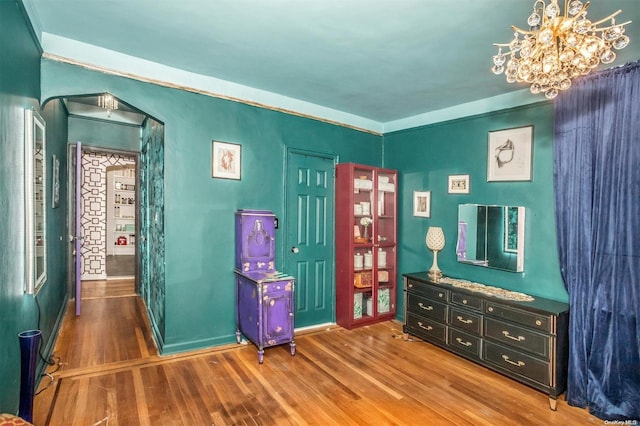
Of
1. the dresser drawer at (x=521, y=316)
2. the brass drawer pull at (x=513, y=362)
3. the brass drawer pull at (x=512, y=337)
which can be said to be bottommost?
the brass drawer pull at (x=513, y=362)

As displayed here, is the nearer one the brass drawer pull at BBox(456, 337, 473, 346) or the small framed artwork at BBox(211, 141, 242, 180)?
the brass drawer pull at BBox(456, 337, 473, 346)

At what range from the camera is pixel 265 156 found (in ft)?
12.6

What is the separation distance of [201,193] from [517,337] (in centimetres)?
326

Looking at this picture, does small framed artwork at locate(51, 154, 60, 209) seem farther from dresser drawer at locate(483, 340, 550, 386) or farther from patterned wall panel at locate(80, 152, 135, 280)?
dresser drawer at locate(483, 340, 550, 386)

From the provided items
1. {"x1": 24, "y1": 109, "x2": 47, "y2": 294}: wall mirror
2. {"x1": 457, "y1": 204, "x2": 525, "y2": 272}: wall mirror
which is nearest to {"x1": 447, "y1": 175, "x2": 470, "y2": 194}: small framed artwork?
{"x1": 457, "y1": 204, "x2": 525, "y2": 272}: wall mirror

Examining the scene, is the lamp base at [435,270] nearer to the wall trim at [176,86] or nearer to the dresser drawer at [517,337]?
the dresser drawer at [517,337]

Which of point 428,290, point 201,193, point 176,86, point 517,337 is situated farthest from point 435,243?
point 176,86

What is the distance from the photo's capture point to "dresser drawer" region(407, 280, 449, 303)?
11.4 feet

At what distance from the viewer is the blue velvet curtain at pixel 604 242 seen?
2.47 m

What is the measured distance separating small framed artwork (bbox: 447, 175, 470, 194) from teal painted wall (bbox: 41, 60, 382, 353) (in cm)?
213

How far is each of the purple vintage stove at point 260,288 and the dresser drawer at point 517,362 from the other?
188cm

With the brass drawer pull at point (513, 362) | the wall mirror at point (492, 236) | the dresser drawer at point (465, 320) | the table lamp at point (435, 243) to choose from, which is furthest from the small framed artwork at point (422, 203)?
the brass drawer pull at point (513, 362)

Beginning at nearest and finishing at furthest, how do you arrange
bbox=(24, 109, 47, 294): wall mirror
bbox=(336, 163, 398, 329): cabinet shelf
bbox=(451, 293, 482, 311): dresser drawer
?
bbox=(24, 109, 47, 294): wall mirror < bbox=(451, 293, 482, 311): dresser drawer < bbox=(336, 163, 398, 329): cabinet shelf

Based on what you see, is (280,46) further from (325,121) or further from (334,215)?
(334,215)
